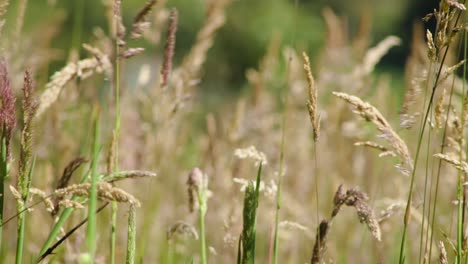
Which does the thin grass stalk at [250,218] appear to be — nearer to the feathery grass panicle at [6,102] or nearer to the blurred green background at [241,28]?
the feathery grass panicle at [6,102]

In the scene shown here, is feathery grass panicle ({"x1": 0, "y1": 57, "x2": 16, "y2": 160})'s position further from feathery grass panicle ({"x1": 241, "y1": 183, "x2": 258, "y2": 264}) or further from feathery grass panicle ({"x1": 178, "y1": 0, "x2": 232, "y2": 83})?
feathery grass panicle ({"x1": 178, "y1": 0, "x2": 232, "y2": 83})

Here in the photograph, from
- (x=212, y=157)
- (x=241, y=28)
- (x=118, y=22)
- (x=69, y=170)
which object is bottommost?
(x=69, y=170)

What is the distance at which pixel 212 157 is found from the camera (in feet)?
7.57

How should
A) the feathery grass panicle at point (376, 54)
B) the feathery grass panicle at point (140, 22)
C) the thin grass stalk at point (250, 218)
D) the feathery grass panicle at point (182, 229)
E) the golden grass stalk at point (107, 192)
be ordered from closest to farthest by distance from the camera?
the golden grass stalk at point (107, 192) → the thin grass stalk at point (250, 218) → the feathery grass panicle at point (140, 22) → the feathery grass panicle at point (182, 229) → the feathery grass panicle at point (376, 54)

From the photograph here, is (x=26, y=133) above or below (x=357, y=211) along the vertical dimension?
above

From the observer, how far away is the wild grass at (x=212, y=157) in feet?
4.22

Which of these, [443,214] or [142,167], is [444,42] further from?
[443,214]

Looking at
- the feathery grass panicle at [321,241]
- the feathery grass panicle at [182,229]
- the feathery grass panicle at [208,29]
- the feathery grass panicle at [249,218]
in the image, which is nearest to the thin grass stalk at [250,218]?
the feathery grass panicle at [249,218]

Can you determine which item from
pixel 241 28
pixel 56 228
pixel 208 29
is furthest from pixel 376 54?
pixel 241 28

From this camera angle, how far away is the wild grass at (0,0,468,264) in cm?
129

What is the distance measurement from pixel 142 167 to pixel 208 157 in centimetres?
24

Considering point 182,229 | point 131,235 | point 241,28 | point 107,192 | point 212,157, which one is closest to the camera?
point 107,192

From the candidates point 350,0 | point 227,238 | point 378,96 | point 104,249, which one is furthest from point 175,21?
point 350,0

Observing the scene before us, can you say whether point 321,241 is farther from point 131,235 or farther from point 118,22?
point 118,22
